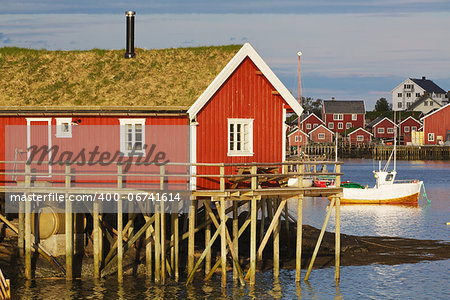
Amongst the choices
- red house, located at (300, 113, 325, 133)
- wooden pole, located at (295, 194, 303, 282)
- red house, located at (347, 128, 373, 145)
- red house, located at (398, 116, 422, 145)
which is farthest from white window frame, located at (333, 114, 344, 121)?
wooden pole, located at (295, 194, 303, 282)

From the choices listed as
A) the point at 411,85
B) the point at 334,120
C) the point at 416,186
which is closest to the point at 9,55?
the point at 416,186

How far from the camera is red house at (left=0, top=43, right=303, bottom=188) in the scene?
2977cm

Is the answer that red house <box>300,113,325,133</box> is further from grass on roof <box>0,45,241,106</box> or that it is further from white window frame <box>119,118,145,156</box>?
white window frame <box>119,118,145,156</box>

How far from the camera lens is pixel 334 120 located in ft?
510

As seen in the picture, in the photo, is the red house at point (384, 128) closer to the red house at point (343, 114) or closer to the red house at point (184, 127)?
the red house at point (343, 114)

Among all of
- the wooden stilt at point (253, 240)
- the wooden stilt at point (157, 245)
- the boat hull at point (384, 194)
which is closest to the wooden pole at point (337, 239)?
the wooden stilt at point (253, 240)

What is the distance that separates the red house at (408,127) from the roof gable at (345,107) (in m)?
9.11

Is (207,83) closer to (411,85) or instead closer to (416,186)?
(416,186)

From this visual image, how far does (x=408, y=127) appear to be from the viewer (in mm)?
147750

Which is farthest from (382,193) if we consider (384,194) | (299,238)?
(299,238)

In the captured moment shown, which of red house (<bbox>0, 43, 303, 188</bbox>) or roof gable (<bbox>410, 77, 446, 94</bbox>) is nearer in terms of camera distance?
red house (<bbox>0, 43, 303, 188</bbox>)

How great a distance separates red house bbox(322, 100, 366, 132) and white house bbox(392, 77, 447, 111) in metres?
31.2

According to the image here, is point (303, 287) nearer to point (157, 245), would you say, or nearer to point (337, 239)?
point (337, 239)

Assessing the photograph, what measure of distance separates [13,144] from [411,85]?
162 m
